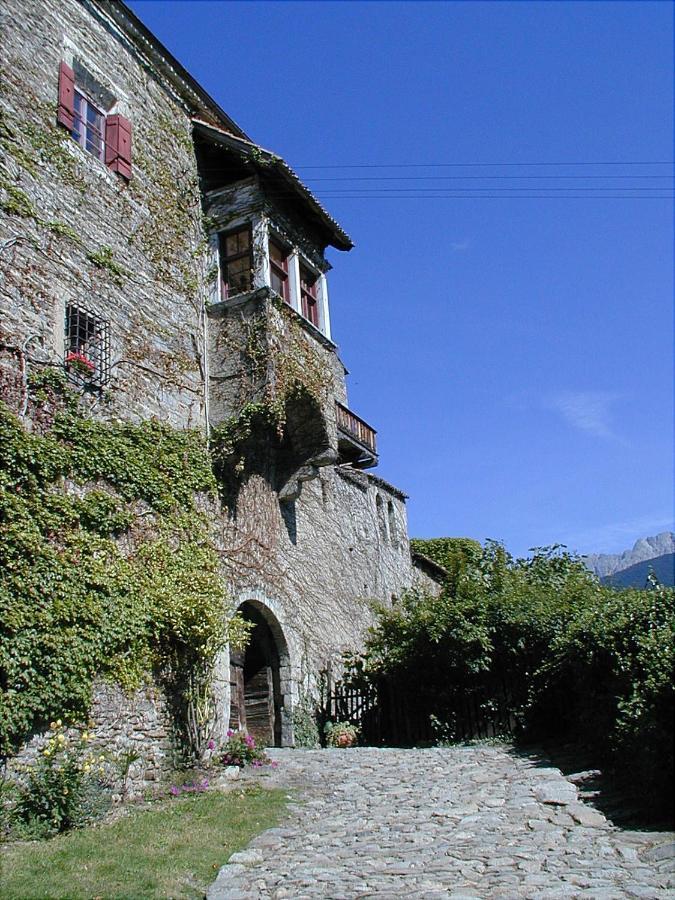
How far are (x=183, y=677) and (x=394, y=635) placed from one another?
5044 mm

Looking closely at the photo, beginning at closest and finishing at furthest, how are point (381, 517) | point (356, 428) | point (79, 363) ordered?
1. point (79, 363)
2. point (356, 428)
3. point (381, 517)

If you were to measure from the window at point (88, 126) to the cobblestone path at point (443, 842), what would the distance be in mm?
10327

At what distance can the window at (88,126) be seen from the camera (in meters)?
12.8

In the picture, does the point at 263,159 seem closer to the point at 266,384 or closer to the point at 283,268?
the point at 283,268

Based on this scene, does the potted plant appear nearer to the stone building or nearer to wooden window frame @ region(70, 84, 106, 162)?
the stone building

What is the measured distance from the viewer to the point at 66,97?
12.4 metres

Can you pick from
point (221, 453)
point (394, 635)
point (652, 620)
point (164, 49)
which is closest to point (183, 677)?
point (221, 453)

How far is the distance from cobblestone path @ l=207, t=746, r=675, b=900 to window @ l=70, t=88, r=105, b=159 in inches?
407

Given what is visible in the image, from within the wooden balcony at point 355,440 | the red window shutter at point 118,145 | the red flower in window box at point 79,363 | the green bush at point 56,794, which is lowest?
the green bush at point 56,794

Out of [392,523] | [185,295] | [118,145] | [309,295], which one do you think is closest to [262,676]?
[185,295]

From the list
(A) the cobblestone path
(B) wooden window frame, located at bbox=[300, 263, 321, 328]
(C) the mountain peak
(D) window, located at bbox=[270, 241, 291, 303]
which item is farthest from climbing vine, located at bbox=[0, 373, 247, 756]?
(C) the mountain peak

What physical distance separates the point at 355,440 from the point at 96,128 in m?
9.43

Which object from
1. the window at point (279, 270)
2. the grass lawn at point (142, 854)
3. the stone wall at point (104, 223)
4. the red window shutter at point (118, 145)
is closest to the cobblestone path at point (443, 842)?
the grass lawn at point (142, 854)

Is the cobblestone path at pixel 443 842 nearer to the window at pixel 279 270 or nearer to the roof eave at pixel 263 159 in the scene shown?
the window at pixel 279 270
